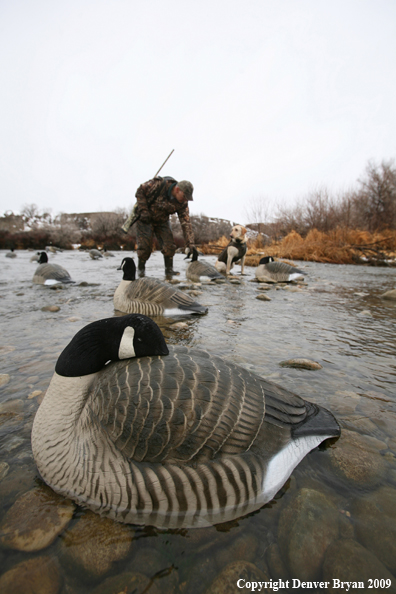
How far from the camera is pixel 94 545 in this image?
1520mm

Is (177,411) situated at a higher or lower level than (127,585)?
higher

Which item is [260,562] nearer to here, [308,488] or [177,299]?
[308,488]

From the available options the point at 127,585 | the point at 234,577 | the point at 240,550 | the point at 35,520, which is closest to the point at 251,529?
the point at 240,550

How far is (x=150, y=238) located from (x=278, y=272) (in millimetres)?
5503

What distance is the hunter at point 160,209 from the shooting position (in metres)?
10.2

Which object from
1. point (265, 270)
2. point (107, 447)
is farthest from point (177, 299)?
point (265, 270)

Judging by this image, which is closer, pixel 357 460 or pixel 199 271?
pixel 357 460

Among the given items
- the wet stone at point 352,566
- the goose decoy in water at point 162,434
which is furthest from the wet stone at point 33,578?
the wet stone at point 352,566

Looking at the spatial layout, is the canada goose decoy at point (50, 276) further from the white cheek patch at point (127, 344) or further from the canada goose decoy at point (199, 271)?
the white cheek patch at point (127, 344)

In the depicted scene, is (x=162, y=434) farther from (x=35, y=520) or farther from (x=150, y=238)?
(x=150, y=238)

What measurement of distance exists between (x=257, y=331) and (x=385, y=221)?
36.6m

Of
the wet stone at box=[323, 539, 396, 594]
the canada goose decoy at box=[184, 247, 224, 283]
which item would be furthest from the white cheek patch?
the canada goose decoy at box=[184, 247, 224, 283]

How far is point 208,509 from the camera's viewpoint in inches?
64.0

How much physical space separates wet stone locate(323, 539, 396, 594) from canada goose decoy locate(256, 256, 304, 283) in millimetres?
10882
